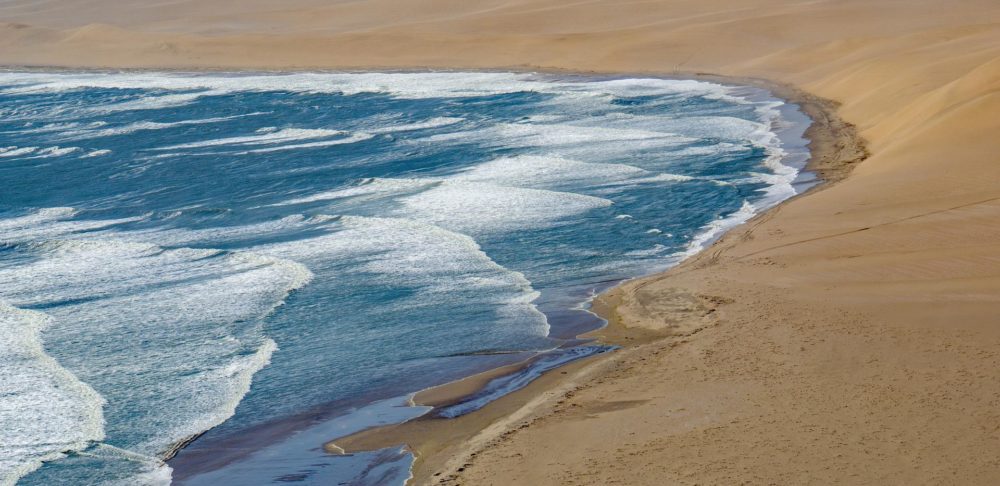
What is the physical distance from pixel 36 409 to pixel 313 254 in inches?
170

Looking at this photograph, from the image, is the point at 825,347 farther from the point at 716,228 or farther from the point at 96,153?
the point at 96,153

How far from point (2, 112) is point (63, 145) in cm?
747

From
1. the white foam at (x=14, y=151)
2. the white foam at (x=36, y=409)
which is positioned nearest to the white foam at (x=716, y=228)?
the white foam at (x=36, y=409)

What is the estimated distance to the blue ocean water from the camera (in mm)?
7105

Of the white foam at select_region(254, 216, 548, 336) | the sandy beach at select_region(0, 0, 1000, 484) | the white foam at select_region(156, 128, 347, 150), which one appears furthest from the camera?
the white foam at select_region(156, 128, 347, 150)

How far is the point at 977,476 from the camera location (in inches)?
193

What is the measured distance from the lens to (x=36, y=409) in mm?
7391

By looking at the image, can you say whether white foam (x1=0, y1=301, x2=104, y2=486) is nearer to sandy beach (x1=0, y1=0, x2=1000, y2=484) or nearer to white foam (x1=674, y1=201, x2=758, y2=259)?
sandy beach (x1=0, y1=0, x2=1000, y2=484)

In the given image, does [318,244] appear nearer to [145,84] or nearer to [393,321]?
[393,321]

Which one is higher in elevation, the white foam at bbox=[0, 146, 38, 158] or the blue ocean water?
the blue ocean water

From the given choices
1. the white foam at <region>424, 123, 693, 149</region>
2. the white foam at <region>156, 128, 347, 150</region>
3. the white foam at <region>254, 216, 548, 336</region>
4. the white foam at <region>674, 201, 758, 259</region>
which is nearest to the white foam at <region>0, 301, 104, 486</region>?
the white foam at <region>254, 216, 548, 336</region>

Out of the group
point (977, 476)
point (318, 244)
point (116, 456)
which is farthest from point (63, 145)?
Result: point (977, 476)

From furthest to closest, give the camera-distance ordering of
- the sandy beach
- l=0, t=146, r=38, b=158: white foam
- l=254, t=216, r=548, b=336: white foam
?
l=0, t=146, r=38, b=158: white foam, l=254, t=216, r=548, b=336: white foam, the sandy beach

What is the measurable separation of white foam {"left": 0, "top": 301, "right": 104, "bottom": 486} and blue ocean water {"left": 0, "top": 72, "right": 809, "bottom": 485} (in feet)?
0.07
